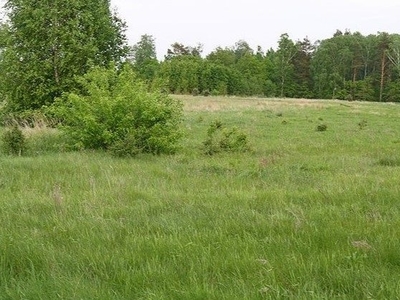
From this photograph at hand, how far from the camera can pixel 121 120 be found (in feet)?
39.1

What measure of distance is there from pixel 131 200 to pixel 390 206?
3.44 metres

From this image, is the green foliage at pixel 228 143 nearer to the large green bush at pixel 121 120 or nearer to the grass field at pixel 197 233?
the large green bush at pixel 121 120

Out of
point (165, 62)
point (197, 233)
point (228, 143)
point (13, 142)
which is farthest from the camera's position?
point (165, 62)

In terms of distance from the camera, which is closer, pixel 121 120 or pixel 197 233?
pixel 197 233

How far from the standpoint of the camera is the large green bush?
11852 mm

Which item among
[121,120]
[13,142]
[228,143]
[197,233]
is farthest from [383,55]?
[197,233]

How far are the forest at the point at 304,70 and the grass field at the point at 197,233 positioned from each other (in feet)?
249

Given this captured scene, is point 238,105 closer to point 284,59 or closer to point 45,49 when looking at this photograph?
point 45,49

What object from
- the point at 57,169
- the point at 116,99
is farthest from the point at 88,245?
the point at 116,99

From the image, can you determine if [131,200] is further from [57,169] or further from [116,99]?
[116,99]

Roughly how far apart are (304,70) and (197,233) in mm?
98280

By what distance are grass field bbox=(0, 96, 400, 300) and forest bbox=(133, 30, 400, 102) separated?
7602 centimetres

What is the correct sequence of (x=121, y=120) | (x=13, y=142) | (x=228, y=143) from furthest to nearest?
1. (x=228, y=143)
2. (x=121, y=120)
3. (x=13, y=142)

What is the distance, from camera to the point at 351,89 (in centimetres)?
9062
